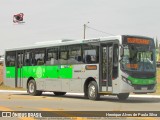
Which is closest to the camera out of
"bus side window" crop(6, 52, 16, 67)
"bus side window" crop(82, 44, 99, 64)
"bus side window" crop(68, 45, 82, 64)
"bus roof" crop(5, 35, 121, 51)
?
"bus roof" crop(5, 35, 121, 51)

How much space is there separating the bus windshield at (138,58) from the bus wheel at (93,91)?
2024mm

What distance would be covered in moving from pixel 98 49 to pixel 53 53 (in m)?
4.44

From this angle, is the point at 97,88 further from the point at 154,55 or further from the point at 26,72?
the point at 26,72

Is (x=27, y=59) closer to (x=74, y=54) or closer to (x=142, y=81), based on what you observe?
(x=74, y=54)

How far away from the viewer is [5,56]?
32219 mm

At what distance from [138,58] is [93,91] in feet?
9.30

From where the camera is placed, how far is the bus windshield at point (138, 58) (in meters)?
22.4

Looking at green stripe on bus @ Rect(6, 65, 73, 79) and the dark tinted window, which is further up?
the dark tinted window

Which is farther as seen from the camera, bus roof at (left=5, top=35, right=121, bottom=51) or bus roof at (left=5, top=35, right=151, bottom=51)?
bus roof at (left=5, top=35, right=121, bottom=51)

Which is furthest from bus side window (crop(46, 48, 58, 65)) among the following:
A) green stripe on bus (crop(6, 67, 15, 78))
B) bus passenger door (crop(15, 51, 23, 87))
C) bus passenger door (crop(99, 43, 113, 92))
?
bus passenger door (crop(99, 43, 113, 92))

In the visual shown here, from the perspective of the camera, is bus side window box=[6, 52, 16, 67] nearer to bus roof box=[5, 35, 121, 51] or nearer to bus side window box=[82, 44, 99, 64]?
bus roof box=[5, 35, 121, 51]

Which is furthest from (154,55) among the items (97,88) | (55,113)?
(55,113)

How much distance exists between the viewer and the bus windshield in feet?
73.6

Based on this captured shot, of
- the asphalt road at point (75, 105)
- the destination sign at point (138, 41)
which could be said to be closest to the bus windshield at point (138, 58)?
the destination sign at point (138, 41)
